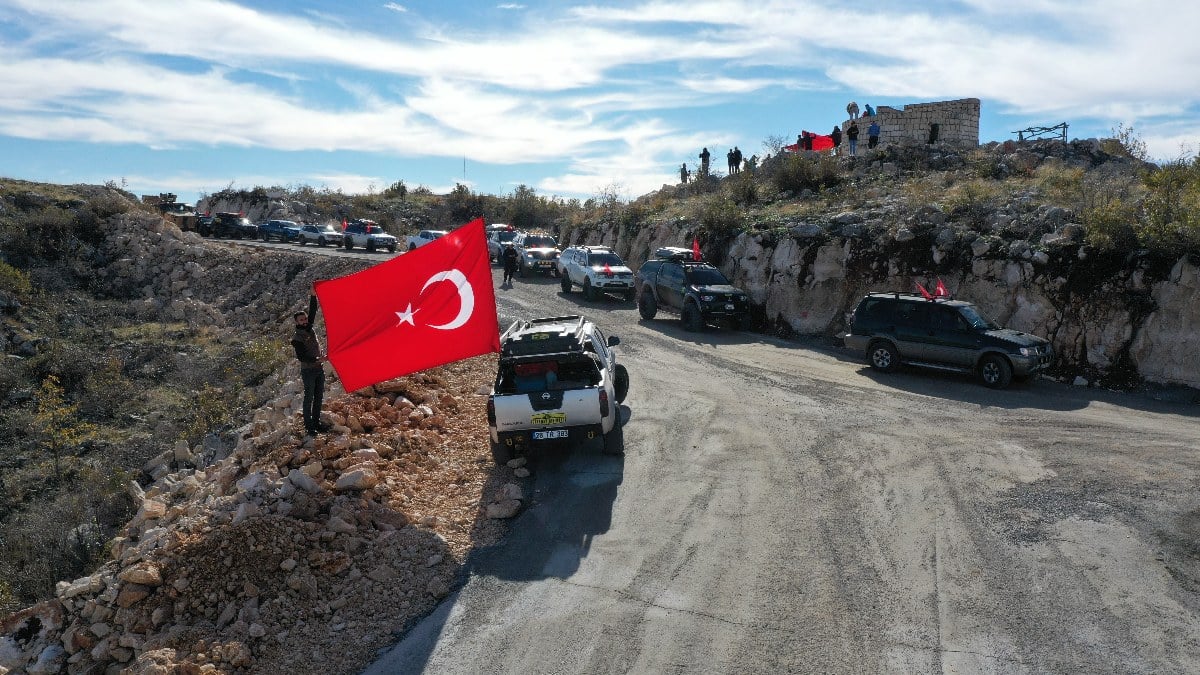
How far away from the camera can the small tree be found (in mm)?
18391

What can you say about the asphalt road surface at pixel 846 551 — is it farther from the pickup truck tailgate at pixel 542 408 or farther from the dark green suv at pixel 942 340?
the dark green suv at pixel 942 340

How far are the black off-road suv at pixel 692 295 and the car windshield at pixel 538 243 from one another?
9.71m

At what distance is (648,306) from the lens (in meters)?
24.6

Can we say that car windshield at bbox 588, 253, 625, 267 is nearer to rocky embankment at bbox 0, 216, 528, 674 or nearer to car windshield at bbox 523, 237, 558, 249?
car windshield at bbox 523, 237, 558, 249

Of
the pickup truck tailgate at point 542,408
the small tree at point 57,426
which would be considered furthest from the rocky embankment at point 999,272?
the small tree at point 57,426

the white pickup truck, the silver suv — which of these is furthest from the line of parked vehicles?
the white pickup truck

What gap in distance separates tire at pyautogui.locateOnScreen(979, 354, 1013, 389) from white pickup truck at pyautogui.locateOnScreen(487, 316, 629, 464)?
9.21 metres

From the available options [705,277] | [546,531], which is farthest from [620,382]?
[705,277]

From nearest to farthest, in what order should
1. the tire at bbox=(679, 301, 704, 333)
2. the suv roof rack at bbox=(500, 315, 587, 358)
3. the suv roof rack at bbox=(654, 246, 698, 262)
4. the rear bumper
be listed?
the rear bumper, the suv roof rack at bbox=(500, 315, 587, 358), the tire at bbox=(679, 301, 704, 333), the suv roof rack at bbox=(654, 246, 698, 262)

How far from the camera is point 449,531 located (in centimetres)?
947

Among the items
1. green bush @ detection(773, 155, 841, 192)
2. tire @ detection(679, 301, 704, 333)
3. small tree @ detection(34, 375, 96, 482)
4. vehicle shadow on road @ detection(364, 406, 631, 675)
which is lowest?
small tree @ detection(34, 375, 96, 482)

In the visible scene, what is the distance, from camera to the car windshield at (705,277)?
76.5 feet

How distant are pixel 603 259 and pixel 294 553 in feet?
67.6

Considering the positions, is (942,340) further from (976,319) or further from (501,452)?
(501,452)
